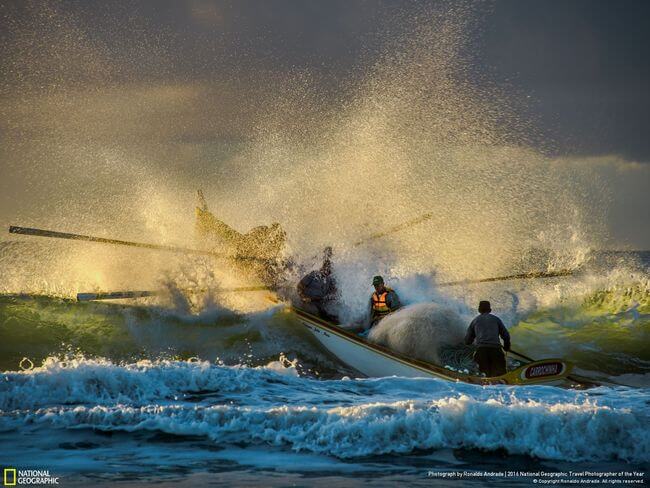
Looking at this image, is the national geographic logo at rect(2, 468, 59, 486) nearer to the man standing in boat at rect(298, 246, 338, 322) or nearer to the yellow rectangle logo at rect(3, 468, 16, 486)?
the yellow rectangle logo at rect(3, 468, 16, 486)

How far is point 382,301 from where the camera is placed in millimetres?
15227

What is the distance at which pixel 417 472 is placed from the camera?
26.0 ft

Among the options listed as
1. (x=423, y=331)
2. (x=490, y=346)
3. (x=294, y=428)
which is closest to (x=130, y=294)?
(x=423, y=331)

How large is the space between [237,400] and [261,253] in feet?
Answer: 27.7

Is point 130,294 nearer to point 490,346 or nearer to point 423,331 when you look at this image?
point 423,331

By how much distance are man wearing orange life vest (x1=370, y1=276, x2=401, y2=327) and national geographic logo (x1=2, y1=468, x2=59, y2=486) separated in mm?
8477

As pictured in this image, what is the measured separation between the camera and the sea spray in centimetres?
1383

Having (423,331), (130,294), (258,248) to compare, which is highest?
(258,248)

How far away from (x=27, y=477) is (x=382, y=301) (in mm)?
8737

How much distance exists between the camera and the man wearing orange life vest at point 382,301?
49.9 ft

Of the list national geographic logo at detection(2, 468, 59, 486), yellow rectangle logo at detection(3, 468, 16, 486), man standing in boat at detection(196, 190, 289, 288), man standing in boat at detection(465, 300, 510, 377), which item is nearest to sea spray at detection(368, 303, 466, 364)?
man standing in boat at detection(465, 300, 510, 377)

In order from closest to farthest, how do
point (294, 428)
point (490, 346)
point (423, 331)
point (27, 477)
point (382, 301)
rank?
point (27, 477), point (294, 428), point (490, 346), point (423, 331), point (382, 301)

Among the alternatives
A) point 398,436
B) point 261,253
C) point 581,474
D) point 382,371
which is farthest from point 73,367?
point 261,253

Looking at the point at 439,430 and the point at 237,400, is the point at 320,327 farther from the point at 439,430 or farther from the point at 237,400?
the point at 439,430
